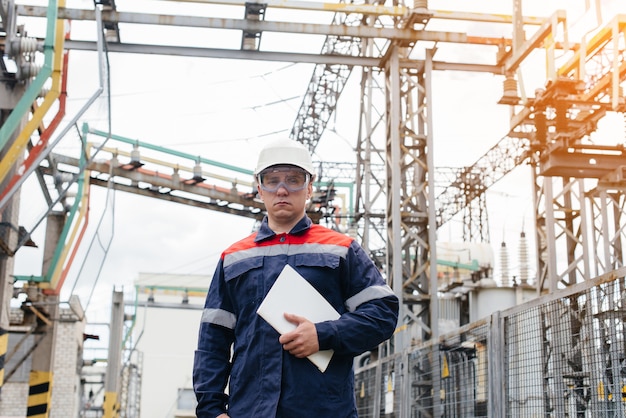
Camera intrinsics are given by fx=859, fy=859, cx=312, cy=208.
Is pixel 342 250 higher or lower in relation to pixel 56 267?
lower

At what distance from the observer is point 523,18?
15.5 metres

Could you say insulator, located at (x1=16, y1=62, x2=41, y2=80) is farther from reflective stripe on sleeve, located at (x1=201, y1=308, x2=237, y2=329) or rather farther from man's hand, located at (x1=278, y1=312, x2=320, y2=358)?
man's hand, located at (x1=278, y1=312, x2=320, y2=358)

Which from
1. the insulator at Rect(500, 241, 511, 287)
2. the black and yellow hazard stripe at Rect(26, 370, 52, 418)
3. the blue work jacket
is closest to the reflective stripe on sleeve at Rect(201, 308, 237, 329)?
the blue work jacket

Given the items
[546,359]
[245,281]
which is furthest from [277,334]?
[546,359]

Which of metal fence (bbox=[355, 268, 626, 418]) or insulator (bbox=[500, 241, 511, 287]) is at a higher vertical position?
insulator (bbox=[500, 241, 511, 287])

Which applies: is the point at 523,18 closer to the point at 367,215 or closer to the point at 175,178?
the point at 367,215

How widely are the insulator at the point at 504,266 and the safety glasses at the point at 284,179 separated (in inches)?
1139

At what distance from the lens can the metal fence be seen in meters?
5.09

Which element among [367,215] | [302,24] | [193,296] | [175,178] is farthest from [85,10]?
[193,296]

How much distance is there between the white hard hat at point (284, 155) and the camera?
3381 mm

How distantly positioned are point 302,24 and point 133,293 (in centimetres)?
1182

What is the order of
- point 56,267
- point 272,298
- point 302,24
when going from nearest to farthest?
1. point 272,298
2. point 56,267
3. point 302,24

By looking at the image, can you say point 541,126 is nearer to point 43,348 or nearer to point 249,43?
point 249,43

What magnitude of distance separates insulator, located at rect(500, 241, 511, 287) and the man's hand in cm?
2917
